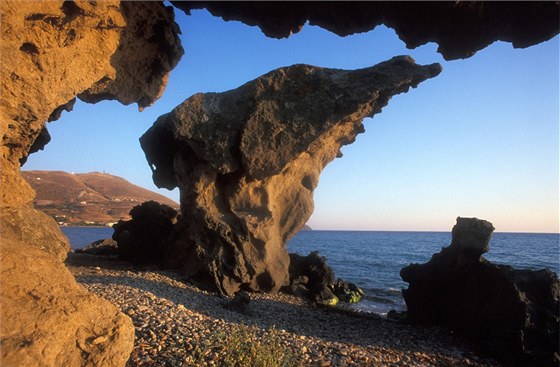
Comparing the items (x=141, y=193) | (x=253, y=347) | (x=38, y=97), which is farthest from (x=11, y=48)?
(x=141, y=193)

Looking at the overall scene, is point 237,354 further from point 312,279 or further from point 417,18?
point 312,279

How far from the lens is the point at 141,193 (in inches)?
6156

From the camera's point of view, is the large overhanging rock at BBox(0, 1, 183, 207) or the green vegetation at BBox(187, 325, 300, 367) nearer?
the large overhanging rock at BBox(0, 1, 183, 207)

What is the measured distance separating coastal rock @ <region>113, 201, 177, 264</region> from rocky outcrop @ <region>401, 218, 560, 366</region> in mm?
13182

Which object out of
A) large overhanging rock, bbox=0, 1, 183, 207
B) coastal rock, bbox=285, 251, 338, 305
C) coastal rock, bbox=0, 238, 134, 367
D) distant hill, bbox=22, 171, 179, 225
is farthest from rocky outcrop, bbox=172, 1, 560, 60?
distant hill, bbox=22, 171, 179, 225

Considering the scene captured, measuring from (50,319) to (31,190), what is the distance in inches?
111

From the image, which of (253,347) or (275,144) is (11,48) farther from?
(275,144)

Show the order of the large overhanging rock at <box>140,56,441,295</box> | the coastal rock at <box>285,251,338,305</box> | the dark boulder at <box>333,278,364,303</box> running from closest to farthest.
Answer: the large overhanging rock at <box>140,56,441,295</box>
the coastal rock at <box>285,251,338,305</box>
the dark boulder at <box>333,278,364,303</box>

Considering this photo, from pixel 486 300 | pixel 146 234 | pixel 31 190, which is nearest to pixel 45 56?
pixel 31 190

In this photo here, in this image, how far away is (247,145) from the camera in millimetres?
16016

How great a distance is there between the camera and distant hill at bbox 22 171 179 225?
10825 centimetres

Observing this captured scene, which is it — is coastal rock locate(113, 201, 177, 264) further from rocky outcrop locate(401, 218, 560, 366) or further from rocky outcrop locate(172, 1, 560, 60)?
rocky outcrop locate(172, 1, 560, 60)

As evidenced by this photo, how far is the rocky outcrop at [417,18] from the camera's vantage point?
7.81m

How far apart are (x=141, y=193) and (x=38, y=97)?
160501 mm
